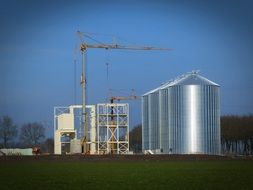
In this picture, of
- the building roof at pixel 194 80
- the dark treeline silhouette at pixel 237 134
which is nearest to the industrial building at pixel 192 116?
the building roof at pixel 194 80

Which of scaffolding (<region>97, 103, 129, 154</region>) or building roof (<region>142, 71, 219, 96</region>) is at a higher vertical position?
building roof (<region>142, 71, 219, 96</region>)

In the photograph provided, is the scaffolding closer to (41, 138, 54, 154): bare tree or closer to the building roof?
the building roof

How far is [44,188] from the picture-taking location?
20.9m

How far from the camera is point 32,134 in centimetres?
13350

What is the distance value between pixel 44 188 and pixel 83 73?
279 feet

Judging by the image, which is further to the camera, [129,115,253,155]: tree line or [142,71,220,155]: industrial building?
[129,115,253,155]: tree line

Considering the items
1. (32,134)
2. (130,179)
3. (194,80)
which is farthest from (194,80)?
(130,179)

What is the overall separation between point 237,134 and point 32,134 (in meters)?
47.3

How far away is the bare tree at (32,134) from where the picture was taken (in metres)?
132

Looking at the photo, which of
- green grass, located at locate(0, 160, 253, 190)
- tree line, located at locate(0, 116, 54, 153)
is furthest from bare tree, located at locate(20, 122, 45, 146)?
green grass, located at locate(0, 160, 253, 190)

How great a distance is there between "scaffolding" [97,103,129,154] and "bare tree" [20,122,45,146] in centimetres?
3238

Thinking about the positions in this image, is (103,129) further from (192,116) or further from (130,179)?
(130,179)

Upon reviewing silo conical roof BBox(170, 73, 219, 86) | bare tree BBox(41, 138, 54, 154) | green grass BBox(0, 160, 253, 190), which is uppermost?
silo conical roof BBox(170, 73, 219, 86)

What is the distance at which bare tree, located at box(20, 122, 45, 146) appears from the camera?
13212cm
